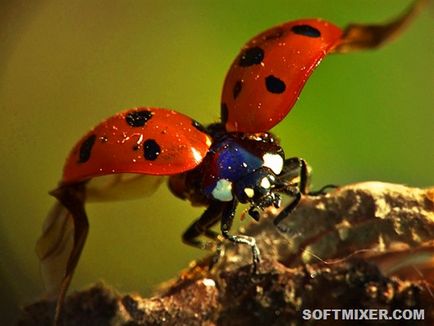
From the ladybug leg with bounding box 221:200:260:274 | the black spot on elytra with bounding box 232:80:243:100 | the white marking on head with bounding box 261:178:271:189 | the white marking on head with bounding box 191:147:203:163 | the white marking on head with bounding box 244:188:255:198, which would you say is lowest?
the ladybug leg with bounding box 221:200:260:274

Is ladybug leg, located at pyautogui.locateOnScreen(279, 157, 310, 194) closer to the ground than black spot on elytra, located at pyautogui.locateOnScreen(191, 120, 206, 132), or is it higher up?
closer to the ground

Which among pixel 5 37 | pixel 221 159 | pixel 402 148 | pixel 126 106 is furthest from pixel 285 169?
pixel 5 37

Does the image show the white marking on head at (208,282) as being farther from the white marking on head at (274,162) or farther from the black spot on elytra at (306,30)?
the black spot on elytra at (306,30)

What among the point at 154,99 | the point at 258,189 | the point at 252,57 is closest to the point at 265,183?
the point at 258,189

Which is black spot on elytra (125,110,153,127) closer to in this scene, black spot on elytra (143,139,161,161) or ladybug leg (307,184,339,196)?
black spot on elytra (143,139,161,161)

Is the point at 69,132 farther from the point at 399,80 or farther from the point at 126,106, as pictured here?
the point at 399,80

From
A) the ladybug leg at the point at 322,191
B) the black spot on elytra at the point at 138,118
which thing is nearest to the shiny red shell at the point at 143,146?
the black spot on elytra at the point at 138,118

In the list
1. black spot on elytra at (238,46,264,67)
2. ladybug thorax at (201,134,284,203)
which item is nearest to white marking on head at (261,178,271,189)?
ladybug thorax at (201,134,284,203)
